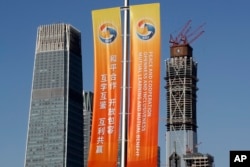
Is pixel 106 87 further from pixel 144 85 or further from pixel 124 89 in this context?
pixel 144 85

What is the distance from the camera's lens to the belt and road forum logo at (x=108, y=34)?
153 ft

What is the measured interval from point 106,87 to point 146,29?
4.99 m

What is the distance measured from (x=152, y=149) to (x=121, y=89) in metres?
4.91

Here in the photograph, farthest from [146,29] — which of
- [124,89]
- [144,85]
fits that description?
[124,89]

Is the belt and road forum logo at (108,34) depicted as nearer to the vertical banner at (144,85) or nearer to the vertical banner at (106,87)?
the vertical banner at (106,87)

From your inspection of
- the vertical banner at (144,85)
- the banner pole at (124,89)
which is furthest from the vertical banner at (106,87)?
the vertical banner at (144,85)

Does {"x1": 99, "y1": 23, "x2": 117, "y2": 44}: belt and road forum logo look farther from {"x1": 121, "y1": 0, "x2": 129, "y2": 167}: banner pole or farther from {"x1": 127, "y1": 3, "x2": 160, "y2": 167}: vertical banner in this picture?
{"x1": 127, "y1": 3, "x2": 160, "y2": 167}: vertical banner

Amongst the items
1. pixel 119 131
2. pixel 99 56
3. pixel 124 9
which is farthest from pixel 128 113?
pixel 124 9

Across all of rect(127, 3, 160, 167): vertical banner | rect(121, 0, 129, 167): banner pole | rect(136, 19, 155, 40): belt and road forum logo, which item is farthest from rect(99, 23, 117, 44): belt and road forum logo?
rect(136, 19, 155, 40): belt and road forum logo

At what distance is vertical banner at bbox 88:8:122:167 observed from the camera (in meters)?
45.0

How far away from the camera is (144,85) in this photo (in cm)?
4497

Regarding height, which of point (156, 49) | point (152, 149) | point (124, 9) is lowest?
point (152, 149)

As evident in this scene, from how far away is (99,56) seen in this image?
46.5m

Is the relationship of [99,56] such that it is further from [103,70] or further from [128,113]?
[128,113]
